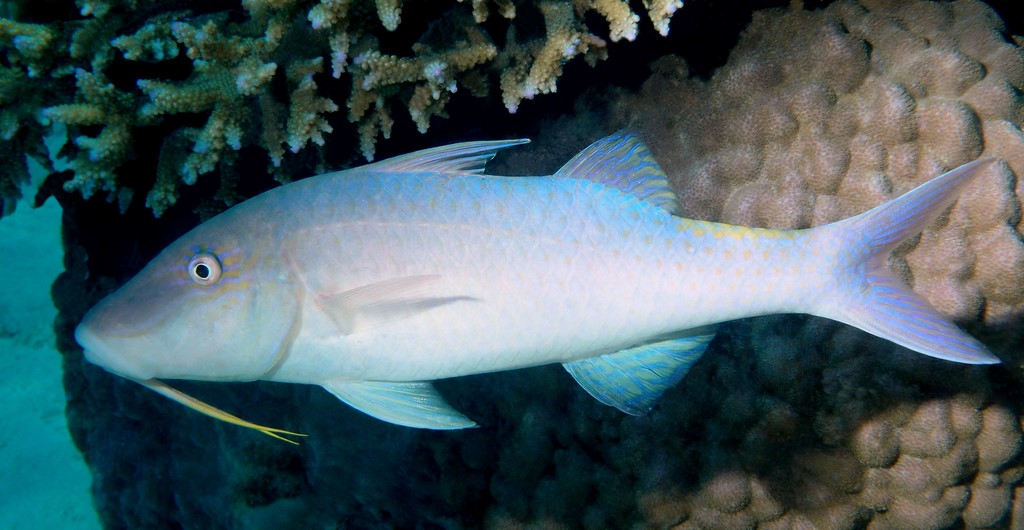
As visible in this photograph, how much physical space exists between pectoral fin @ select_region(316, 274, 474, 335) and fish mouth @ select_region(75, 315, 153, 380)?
617mm

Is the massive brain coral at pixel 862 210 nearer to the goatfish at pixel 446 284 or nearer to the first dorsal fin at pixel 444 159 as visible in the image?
the goatfish at pixel 446 284

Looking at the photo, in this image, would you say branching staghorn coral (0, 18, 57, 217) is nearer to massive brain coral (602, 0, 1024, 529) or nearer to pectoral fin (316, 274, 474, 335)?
pectoral fin (316, 274, 474, 335)

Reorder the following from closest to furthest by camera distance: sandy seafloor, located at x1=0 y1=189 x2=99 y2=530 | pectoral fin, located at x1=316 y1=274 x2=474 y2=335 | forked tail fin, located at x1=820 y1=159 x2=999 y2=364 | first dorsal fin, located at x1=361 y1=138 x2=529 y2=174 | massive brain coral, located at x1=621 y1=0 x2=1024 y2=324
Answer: forked tail fin, located at x1=820 y1=159 x2=999 y2=364 < pectoral fin, located at x1=316 y1=274 x2=474 y2=335 < first dorsal fin, located at x1=361 y1=138 x2=529 y2=174 < massive brain coral, located at x1=621 y1=0 x2=1024 y2=324 < sandy seafloor, located at x1=0 y1=189 x2=99 y2=530

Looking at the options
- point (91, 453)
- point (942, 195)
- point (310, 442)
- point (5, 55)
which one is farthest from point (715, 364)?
point (91, 453)

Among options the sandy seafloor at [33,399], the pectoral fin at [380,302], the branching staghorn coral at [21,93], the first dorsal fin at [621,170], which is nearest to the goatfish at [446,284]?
the pectoral fin at [380,302]

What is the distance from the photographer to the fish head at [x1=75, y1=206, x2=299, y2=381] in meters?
1.71

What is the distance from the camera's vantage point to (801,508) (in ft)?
8.22

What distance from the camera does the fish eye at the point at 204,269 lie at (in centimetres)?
173

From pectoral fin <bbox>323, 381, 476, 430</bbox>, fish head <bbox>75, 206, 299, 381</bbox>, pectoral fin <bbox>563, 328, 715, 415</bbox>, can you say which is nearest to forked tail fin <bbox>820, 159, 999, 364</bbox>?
pectoral fin <bbox>563, 328, 715, 415</bbox>

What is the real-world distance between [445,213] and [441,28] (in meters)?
1.38

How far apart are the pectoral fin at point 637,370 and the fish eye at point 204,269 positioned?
1.21 meters

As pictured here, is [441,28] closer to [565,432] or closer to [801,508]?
[565,432]

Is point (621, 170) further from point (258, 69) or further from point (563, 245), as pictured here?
point (258, 69)

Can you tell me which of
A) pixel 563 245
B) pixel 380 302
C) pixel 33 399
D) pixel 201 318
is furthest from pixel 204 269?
pixel 33 399
